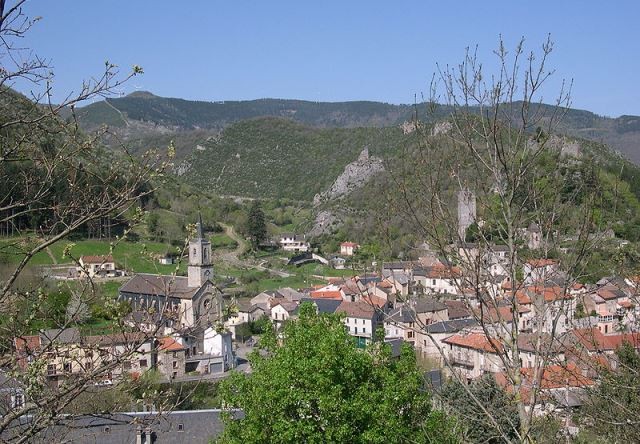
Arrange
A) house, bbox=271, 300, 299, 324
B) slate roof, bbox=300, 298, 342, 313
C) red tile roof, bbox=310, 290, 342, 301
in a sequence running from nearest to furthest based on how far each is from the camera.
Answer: slate roof, bbox=300, 298, 342, 313, house, bbox=271, 300, 299, 324, red tile roof, bbox=310, 290, 342, 301

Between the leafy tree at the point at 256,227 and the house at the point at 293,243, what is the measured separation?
2.93 metres

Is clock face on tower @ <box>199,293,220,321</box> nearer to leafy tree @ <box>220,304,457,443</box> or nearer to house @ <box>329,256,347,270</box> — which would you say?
leafy tree @ <box>220,304,457,443</box>

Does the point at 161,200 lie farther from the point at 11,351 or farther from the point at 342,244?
the point at 11,351

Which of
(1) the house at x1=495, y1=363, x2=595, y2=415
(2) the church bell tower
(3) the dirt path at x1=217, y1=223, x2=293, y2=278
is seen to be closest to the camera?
(1) the house at x1=495, y1=363, x2=595, y2=415

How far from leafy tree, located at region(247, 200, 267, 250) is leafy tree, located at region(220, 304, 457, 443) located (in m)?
51.7

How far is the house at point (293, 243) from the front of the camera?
66.3 meters

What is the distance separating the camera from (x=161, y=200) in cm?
6562

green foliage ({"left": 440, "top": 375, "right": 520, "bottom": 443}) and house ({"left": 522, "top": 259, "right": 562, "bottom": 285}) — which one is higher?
house ({"left": 522, "top": 259, "right": 562, "bottom": 285})

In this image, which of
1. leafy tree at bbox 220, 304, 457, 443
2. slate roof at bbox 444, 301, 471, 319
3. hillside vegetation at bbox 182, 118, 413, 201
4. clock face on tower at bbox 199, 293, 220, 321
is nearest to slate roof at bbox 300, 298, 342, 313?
slate roof at bbox 444, 301, 471, 319

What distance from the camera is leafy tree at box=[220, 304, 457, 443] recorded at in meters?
8.98

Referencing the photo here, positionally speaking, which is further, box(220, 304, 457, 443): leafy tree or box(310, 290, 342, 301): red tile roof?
box(310, 290, 342, 301): red tile roof

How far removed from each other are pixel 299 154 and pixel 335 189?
2140cm

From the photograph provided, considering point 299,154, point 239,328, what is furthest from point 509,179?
point 299,154

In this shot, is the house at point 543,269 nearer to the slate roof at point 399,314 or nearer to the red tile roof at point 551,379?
the red tile roof at point 551,379
